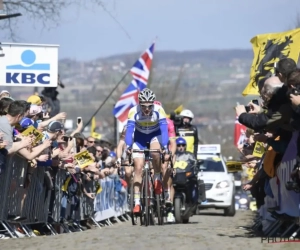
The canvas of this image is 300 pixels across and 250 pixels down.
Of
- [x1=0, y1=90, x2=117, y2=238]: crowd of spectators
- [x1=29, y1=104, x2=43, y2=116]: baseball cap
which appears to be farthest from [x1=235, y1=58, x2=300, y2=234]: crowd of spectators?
[x1=29, y1=104, x2=43, y2=116]: baseball cap

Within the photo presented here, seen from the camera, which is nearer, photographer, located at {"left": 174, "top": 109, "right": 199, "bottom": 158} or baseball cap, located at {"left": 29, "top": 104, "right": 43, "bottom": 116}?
baseball cap, located at {"left": 29, "top": 104, "right": 43, "bottom": 116}

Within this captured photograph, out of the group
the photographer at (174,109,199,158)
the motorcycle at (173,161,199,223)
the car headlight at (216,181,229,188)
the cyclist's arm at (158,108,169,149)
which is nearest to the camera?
the cyclist's arm at (158,108,169,149)

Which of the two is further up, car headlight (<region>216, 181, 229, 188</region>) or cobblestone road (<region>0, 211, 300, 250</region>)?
car headlight (<region>216, 181, 229, 188</region>)

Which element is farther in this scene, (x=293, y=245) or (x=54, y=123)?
(x=54, y=123)

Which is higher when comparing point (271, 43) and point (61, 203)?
point (271, 43)

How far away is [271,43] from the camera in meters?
17.1

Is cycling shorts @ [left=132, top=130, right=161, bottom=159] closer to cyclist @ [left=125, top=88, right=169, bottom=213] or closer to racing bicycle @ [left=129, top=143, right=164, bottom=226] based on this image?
cyclist @ [left=125, top=88, right=169, bottom=213]

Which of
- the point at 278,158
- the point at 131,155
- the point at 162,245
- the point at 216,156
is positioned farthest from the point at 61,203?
the point at 216,156

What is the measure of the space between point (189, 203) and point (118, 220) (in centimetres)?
605

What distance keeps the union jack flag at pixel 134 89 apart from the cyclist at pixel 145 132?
12966 mm

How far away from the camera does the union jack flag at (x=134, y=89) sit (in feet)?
98.5

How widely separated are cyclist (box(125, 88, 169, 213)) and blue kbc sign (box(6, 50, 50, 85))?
236 cm

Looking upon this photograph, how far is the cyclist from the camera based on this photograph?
53.3ft

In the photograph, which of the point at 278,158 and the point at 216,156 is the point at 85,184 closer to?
the point at 278,158
